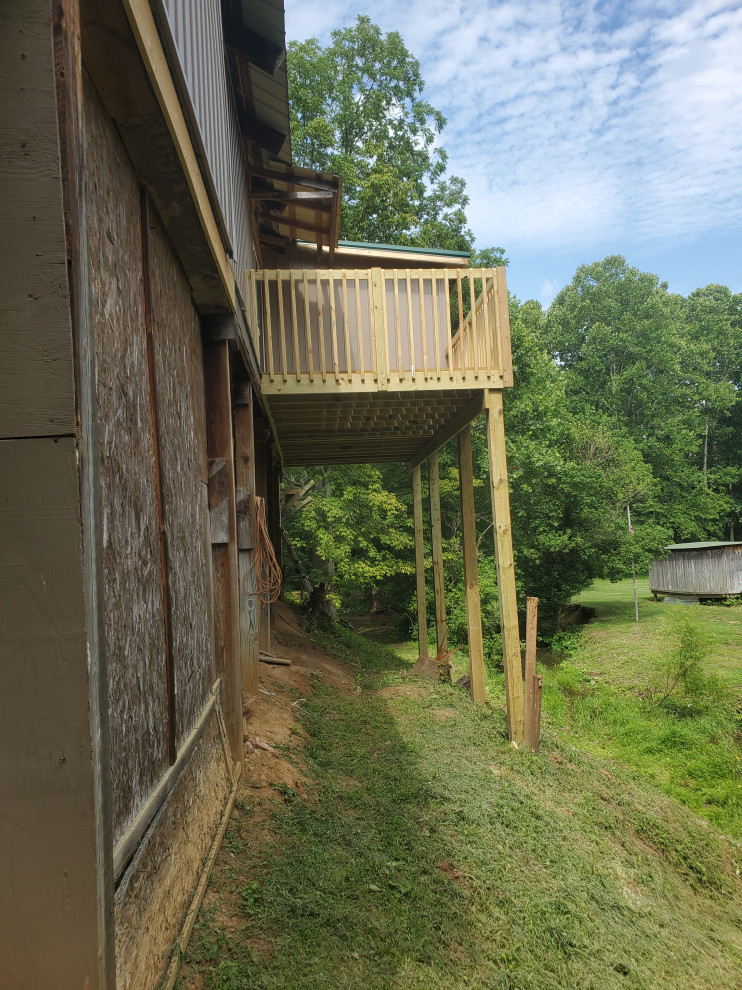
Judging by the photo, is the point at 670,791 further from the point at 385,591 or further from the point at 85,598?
the point at 385,591

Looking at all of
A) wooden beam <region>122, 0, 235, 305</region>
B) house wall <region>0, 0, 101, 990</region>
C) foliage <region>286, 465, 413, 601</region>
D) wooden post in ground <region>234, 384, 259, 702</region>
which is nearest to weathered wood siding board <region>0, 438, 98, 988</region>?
house wall <region>0, 0, 101, 990</region>

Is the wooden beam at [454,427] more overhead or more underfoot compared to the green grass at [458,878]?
more overhead

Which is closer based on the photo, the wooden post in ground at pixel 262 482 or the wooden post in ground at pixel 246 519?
the wooden post in ground at pixel 246 519

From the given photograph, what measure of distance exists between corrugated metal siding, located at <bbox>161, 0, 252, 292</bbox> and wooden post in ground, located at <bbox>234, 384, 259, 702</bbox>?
1359 mm

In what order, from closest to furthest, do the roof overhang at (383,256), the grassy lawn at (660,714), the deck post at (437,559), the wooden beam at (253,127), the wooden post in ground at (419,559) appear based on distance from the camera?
the wooden beam at (253,127) → the grassy lawn at (660,714) → the roof overhang at (383,256) → the deck post at (437,559) → the wooden post in ground at (419,559)

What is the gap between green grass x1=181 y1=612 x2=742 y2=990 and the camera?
123 inches

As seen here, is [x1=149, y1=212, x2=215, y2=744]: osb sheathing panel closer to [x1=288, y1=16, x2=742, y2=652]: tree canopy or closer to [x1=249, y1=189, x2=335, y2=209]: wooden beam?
[x1=249, y1=189, x2=335, y2=209]: wooden beam

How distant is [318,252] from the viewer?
1003cm

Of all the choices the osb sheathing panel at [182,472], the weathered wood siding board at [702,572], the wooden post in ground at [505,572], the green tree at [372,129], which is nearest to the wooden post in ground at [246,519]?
the osb sheathing panel at [182,472]

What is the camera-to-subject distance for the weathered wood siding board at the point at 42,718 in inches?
61.3

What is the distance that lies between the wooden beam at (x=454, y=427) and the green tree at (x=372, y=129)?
12.2 m

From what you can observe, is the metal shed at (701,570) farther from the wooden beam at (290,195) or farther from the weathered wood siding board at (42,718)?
the weathered wood siding board at (42,718)

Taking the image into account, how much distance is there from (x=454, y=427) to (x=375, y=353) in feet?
7.46

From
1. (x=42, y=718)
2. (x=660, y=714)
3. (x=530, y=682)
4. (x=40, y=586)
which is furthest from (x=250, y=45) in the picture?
(x=660, y=714)
